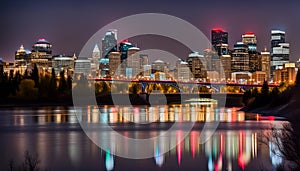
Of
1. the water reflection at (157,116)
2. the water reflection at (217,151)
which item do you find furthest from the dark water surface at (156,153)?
the water reflection at (157,116)

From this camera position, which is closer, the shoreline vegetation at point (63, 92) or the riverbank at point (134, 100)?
the riverbank at point (134, 100)

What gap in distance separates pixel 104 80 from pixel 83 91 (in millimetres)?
7353

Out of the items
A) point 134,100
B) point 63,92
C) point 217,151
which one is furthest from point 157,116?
point 134,100

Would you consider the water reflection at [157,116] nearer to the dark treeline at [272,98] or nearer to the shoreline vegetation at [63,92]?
the dark treeline at [272,98]

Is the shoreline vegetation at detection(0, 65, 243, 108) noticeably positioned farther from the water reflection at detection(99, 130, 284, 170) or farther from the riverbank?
the water reflection at detection(99, 130, 284, 170)

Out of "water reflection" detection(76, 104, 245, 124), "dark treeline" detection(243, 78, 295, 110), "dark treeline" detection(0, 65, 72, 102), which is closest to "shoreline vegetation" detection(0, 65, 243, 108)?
"dark treeline" detection(0, 65, 72, 102)

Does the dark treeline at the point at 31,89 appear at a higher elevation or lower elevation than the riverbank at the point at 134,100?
higher

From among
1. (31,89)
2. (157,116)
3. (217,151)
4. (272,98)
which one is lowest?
(157,116)

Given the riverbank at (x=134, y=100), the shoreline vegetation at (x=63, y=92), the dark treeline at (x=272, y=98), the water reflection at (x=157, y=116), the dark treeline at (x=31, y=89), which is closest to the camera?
the water reflection at (x=157, y=116)

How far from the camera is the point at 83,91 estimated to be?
144875 millimetres

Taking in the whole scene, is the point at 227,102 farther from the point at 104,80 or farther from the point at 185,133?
the point at 185,133

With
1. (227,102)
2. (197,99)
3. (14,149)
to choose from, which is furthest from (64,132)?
(197,99)

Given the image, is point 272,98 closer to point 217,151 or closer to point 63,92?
point 217,151

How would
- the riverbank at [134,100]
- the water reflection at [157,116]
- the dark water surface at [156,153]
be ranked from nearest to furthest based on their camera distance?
the dark water surface at [156,153] → the water reflection at [157,116] → the riverbank at [134,100]
